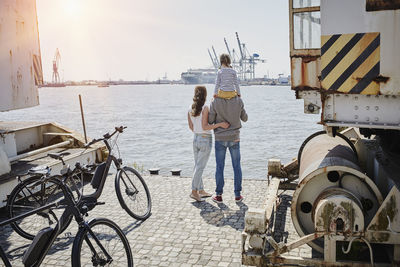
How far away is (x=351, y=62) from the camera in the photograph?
382cm

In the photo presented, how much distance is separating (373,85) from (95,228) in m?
2.98

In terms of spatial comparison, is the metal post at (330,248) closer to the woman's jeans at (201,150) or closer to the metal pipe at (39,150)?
the woman's jeans at (201,150)

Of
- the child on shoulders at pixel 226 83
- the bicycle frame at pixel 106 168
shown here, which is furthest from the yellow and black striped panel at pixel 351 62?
the bicycle frame at pixel 106 168

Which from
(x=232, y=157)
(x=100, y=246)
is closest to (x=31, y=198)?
(x=100, y=246)

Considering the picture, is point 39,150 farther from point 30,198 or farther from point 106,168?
point 106,168

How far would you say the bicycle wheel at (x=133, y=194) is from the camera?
20.5ft

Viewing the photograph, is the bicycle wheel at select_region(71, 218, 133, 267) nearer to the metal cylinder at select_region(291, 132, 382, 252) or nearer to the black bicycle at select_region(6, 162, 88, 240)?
the black bicycle at select_region(6, 162, 88, 240)

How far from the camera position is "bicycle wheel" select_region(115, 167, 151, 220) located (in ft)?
20.5

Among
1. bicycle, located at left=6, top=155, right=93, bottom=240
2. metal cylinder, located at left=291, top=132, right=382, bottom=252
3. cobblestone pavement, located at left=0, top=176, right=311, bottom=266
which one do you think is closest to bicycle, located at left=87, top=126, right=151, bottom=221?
cobblestone pavement, located at left=0, top=176, right=311, bottom=266

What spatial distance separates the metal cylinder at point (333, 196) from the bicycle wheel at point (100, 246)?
6.15 feet

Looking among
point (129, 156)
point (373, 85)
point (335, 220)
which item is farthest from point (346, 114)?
point (129, 156)

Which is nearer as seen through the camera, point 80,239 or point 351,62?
point 351,62

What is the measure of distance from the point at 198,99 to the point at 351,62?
11.0ft

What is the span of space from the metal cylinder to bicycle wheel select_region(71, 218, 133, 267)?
73.8 inches
